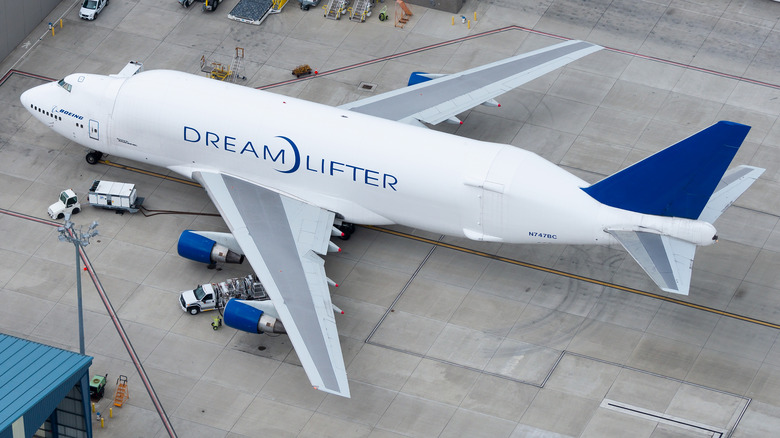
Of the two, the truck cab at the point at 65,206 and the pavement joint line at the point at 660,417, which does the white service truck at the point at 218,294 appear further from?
the pavement joint line at the point at 660,417

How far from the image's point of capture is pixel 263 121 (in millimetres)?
60844

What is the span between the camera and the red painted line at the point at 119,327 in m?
54.3

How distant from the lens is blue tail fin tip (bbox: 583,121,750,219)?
52688mm

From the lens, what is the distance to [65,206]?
6366 centimetres

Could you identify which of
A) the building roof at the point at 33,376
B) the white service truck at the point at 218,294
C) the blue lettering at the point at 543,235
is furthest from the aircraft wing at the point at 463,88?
the building roof at the point at 33,376

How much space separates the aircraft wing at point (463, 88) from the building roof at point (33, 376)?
23554mm

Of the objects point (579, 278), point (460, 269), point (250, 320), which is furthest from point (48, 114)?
point (579, 278)

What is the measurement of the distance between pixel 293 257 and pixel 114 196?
11143 millimetres

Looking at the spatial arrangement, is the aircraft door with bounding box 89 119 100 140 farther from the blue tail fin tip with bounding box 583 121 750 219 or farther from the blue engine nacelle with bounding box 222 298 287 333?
the blue tail fin tip with bounding box 583 121 750 219

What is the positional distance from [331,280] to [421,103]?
41.9 ft

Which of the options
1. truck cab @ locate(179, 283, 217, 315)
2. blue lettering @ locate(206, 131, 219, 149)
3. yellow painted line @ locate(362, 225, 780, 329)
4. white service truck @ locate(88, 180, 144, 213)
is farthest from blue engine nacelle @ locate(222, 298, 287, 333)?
white service truck @ locate(88, 180, 144, 213)

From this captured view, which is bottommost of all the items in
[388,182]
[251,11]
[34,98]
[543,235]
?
[543,235]

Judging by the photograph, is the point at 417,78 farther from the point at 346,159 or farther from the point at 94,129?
the point at 94,129

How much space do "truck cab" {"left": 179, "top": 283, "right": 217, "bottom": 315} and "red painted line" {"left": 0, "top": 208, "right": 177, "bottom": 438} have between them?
2986mm
